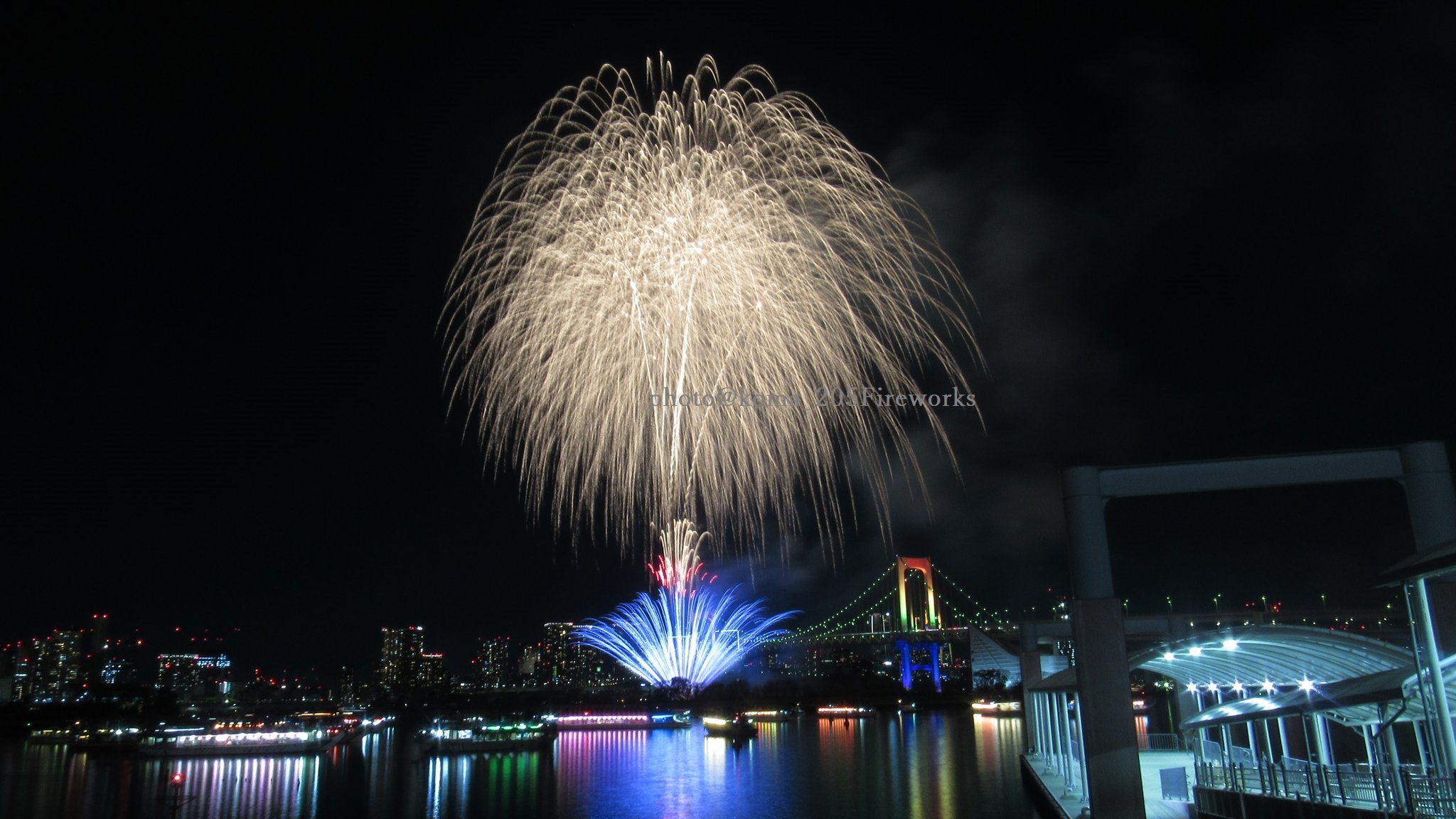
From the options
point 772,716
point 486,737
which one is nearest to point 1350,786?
point 486,737

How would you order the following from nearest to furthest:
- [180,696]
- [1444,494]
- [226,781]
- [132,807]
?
[1444,494], [132,807], [226,781], [180,696]

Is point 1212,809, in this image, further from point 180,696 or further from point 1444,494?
point 180,696

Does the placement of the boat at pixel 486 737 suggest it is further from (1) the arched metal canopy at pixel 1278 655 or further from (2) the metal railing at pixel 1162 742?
(1) the arched metal canopy at pixel 1278 655

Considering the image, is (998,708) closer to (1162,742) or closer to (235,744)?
(1162,742)

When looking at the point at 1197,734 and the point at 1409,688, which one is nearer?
the point at 1409,688

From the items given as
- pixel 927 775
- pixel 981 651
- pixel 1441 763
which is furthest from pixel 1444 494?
pixel 981 651
